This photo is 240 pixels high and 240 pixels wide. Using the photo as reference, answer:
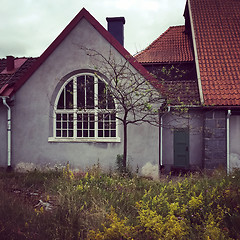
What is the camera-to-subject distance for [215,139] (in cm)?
988

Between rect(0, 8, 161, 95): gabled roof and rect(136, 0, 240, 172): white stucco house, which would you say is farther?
rect(136, 0, 240, 172): white stucco house

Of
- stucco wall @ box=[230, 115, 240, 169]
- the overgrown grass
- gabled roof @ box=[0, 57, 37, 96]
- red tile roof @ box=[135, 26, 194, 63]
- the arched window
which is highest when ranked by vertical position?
red tile roof @ box=[135, 26, 194, 63]

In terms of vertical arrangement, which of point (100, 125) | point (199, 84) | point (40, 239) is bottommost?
point (40, 239)

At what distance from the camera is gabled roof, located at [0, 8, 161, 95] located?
8984 mm

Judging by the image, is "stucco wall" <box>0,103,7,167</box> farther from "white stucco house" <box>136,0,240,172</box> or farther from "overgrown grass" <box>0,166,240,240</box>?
"white stucco house" <box>136,0,240,172</box>

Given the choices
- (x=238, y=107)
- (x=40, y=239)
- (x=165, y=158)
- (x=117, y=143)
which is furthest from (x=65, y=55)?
(x=40, y=239)

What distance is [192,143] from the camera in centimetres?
1094

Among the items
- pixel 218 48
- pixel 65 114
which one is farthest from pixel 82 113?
pixel 218 48

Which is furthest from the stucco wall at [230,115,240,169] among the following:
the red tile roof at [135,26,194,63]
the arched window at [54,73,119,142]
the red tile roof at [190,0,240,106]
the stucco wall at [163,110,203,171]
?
the red tile roof at [135,26,194,63]

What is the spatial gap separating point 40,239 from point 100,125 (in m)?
5.95

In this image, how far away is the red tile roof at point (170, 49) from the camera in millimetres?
13656

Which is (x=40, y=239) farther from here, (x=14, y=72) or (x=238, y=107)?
(x=14, y=72)

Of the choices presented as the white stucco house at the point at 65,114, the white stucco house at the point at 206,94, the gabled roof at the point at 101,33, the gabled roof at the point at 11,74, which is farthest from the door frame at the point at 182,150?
the gabled roof at the point at 11,74

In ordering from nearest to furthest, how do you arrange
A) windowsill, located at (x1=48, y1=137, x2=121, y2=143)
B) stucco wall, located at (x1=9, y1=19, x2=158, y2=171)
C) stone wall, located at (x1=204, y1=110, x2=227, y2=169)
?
stucco wall, located at (x1=9, y1=19, x2=158, y2=171)
windowsill, located at (x1=48, y1=137, x2=121, y2=143)
stone wall, located at (x1=204, y1=110, x2=227, y2=169)
